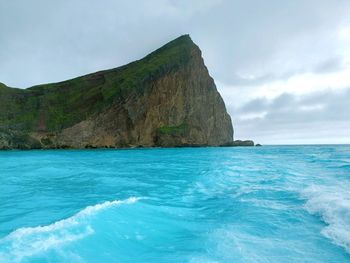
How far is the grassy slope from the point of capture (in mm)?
98438

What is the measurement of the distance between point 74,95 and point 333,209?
366 feet

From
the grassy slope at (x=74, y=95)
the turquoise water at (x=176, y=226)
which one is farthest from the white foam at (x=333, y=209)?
the grassy slope at (x=74, y=95)

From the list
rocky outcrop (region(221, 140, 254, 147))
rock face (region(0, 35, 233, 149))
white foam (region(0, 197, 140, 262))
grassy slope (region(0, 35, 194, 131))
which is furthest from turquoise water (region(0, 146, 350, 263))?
rocky outcrop (region(221, 140, 254, 147))

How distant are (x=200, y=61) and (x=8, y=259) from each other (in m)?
132

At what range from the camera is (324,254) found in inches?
246

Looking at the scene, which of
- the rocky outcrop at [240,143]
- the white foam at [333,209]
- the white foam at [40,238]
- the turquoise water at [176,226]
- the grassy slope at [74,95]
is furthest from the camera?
the rocky outcrop at [240,143]

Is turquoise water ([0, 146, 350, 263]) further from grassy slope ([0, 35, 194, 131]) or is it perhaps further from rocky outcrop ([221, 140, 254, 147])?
rocky outcrop ([221, 140, 254, 147])

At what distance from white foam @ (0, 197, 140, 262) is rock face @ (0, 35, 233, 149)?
86.0m

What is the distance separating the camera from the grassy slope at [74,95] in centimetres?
A: 9844

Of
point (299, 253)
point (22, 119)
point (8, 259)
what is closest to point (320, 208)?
point (299, 253)

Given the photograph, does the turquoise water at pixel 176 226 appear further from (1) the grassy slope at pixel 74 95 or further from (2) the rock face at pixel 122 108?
(1) the grassy slope at pixel 74 95

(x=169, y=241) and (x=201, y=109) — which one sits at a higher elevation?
(x=201, y=109)

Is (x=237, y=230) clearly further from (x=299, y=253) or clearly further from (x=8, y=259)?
(x=8, y=259)

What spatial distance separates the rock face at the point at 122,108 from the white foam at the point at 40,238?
86.0 meters
